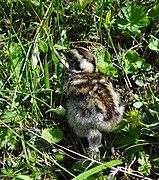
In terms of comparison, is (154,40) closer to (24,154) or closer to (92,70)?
(92,70)

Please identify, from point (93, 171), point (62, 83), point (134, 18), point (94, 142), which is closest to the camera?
point (93, 171)

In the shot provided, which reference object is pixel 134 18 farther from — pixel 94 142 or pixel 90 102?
pixel 94 142

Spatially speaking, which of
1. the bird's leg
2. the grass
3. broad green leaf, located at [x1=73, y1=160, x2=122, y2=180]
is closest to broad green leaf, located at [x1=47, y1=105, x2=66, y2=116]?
the grass

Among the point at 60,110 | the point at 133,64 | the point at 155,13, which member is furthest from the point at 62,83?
the point at 155,13

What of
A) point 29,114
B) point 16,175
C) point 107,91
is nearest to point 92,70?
point 107,91

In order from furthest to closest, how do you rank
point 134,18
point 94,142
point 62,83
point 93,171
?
point 134,18
point 62,83
point 94,142
point 93,171

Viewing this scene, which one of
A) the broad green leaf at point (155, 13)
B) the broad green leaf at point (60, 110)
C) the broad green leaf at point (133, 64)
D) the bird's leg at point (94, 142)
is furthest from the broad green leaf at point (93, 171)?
the broad green leaf at point (155, 13)
